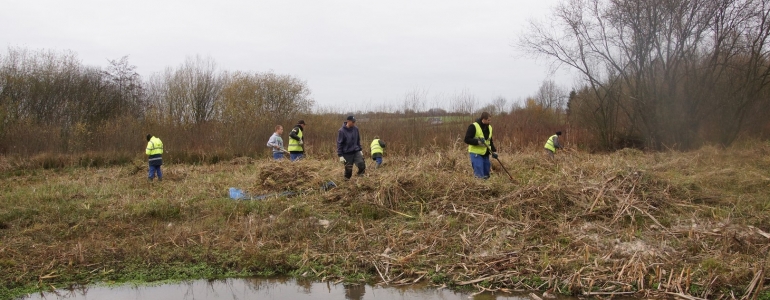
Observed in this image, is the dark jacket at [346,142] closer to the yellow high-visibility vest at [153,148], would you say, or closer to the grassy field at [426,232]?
the grassy field at [426,232]

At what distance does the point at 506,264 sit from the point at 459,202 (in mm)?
2196

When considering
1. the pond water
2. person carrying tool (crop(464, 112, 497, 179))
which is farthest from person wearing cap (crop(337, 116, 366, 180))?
the pond water

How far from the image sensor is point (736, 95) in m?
17.4

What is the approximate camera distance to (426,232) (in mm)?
6164

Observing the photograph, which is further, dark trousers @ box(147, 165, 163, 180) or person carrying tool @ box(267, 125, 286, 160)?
dark trousers @ box(147, 165, 163, 180)

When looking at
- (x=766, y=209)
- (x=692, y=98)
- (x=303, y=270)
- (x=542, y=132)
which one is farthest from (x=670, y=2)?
(x=303, y=270)

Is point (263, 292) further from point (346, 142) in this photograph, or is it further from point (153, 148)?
point (153, 148)

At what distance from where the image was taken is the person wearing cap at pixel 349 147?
911 centimetres

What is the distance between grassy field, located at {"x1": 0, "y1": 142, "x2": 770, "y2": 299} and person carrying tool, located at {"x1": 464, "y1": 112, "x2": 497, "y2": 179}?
0.69m

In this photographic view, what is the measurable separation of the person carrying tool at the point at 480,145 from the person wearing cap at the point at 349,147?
1993mm

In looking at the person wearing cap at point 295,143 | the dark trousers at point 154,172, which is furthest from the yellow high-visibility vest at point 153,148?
the person wearing cap at point 295,143

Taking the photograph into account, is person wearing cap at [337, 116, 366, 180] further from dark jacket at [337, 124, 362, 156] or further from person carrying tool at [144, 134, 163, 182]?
person carrying tool at [144, 134, 163, 182]

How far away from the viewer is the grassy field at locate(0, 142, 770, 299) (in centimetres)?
486

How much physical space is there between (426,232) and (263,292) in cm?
212
